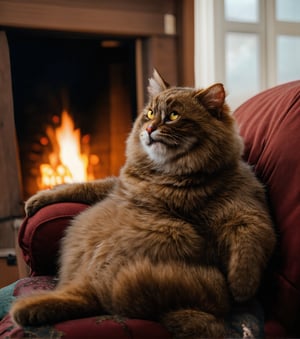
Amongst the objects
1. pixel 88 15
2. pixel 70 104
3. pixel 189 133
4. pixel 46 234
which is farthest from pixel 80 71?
pixel 189 133

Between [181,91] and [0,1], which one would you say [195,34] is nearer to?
[0,1]

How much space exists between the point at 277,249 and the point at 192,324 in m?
0.32

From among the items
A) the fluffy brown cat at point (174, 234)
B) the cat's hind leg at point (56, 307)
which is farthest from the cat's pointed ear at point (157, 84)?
the cat's hind leg at point (56, 307)

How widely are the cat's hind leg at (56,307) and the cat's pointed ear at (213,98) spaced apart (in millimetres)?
501

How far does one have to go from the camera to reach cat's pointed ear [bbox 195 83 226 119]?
110 cm

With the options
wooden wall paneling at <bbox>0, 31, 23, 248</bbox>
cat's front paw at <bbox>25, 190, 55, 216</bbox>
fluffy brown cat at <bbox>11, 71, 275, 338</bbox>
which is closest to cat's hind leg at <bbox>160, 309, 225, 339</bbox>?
fluffy brown cat at <bbox>11, 71, 275, 338</bbox>

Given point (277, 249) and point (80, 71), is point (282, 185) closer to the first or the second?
point (277, 249)

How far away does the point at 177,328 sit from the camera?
33.0 inches

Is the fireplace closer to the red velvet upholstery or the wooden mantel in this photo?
the wooden mantel

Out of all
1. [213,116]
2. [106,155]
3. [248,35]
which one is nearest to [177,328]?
[213,116]

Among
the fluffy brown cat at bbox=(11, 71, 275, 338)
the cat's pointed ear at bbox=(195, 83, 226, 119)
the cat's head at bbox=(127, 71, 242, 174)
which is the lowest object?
the fluffy brown cat at bbox=(11, 71, 275, 338)

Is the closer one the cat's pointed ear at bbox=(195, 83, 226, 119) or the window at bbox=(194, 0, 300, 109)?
the cat's pointed ear at bbox=(195, 83, 226, 119)

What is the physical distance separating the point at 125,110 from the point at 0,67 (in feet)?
2.42

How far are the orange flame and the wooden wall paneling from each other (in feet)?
0.95
